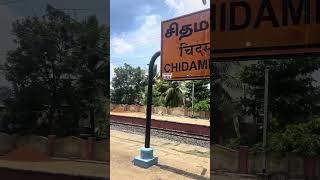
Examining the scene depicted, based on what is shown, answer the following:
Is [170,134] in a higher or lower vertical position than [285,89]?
lower

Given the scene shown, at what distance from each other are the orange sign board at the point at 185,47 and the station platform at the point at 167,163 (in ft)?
5.11

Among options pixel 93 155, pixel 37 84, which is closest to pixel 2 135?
pixel 37 84

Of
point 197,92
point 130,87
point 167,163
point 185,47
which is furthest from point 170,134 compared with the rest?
point 197,92

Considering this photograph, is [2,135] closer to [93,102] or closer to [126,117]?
[93,102]

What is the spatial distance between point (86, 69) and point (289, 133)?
6.61 feet

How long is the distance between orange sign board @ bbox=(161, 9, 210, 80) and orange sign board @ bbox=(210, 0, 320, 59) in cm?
404

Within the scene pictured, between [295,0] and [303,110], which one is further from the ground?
[295,0]

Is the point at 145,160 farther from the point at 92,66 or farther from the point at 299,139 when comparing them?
the point at 299,139

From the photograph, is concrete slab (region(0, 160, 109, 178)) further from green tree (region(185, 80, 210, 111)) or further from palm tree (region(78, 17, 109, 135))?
green tree (region(185, 80, 210, 111))

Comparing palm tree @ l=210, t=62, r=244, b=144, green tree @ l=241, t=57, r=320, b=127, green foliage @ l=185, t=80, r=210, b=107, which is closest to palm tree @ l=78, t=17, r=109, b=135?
palm tree @ l=210, t=62, r=244, b=144

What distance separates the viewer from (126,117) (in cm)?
1912

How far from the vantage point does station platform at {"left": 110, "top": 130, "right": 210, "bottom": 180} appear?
8.31 meters

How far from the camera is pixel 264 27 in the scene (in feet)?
12.0

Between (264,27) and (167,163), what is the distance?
6.18 meters
